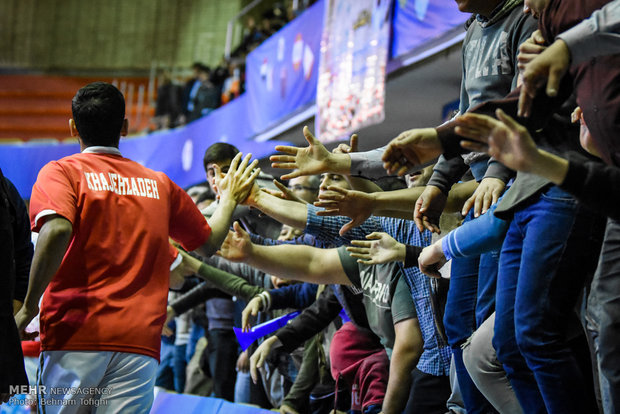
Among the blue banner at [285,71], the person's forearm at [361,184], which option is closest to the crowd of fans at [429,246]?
the person's forearm at [361,184]

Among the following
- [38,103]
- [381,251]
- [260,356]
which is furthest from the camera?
[38,103]

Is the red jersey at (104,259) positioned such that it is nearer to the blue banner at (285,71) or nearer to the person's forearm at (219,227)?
the person's forearm at (219,227)

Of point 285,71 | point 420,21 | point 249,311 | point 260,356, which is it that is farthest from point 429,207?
point 285,71

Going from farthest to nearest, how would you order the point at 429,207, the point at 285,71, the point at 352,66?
the point at 285,71 < the point at 352,66 < the point at 429,207

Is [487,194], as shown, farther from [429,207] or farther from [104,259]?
[104,259]

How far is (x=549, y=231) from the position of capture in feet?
7.02

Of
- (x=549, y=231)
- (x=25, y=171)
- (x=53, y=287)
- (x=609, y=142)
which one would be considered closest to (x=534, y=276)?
(x=549, y=231)

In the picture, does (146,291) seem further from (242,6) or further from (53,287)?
(242,6)

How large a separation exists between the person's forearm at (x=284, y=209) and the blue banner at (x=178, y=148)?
21.5 ft

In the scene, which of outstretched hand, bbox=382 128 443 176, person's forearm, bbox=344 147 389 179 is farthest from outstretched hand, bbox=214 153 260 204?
outstretched hand, bbox=382 128 443 176

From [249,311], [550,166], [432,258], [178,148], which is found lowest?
[249,311]

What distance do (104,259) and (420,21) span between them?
197 inches

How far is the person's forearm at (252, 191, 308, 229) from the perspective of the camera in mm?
3609

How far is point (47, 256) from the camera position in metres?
2.43
